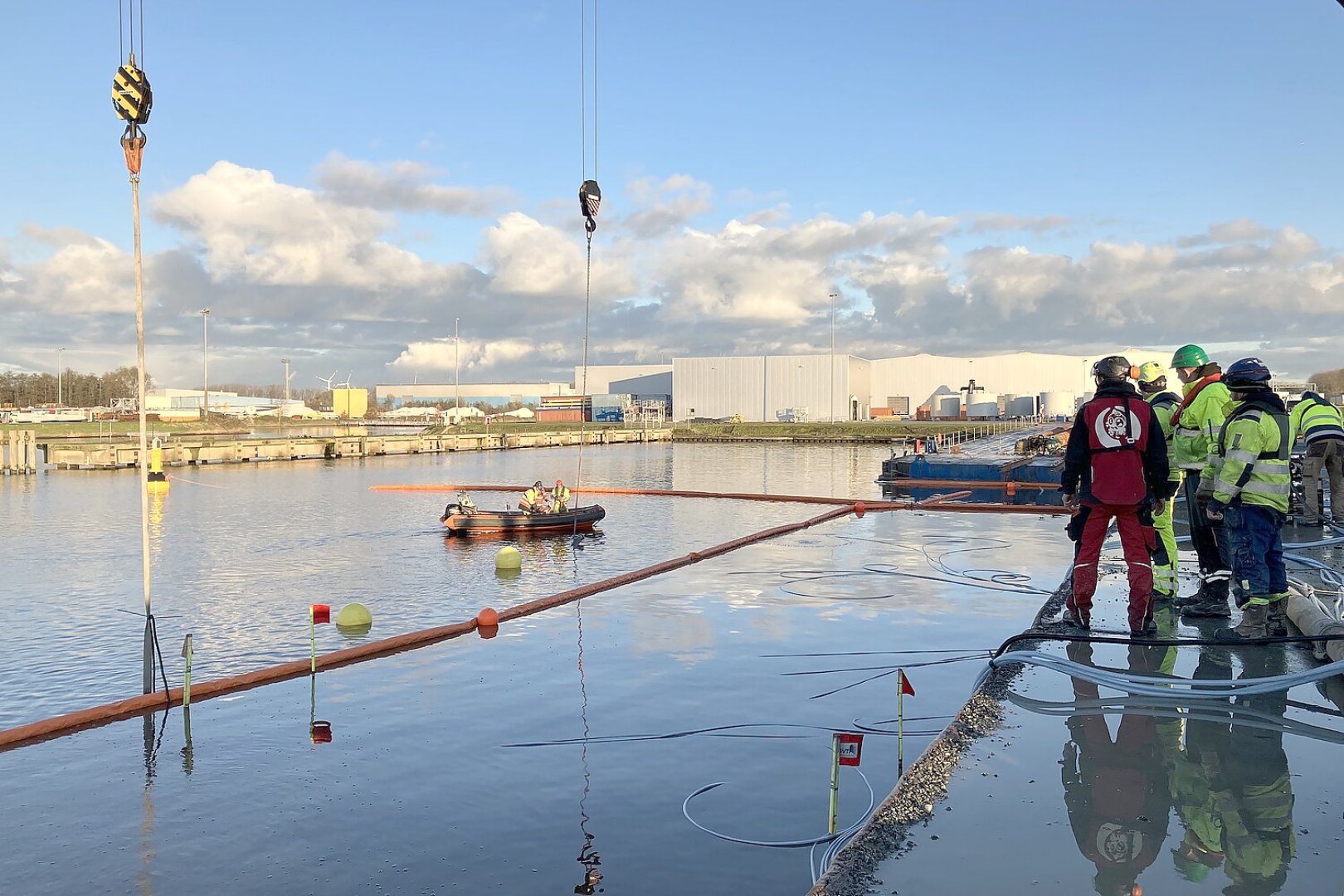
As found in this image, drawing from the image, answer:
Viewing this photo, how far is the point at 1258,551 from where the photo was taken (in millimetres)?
7641

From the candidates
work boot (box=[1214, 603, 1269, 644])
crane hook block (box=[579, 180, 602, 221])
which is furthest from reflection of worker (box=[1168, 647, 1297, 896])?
crane hook block (box=[579, 180, 602, 221])

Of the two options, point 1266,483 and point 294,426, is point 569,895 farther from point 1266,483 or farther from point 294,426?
point 294,426

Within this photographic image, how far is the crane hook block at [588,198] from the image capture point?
16.4 metres

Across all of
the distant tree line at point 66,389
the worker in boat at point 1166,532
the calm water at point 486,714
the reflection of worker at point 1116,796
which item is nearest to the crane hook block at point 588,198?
the calm water at point 486,714

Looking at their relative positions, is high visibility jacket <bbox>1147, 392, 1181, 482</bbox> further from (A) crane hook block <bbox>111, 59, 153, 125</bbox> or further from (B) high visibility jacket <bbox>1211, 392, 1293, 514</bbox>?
(A) crane hook block <bbox>111, 59, 153, 125</bbox>

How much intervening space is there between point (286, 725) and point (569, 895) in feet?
14.3

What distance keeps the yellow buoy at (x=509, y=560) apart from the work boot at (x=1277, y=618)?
13.5m

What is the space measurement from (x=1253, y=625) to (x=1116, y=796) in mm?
3338

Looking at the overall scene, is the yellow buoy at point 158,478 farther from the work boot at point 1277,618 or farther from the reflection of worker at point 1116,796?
the reflection of worker at point 1116,796

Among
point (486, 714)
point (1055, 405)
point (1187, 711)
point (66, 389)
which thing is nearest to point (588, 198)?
point (486, 714)

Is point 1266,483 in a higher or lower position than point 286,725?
higher

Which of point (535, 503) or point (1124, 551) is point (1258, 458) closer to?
point (1124, 551)

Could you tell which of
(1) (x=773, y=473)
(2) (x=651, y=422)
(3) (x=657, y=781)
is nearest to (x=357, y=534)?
(3) (x=657, y=781)

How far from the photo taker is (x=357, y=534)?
26.4m
